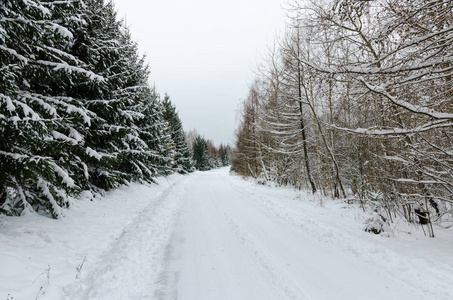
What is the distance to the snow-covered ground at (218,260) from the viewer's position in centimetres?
320

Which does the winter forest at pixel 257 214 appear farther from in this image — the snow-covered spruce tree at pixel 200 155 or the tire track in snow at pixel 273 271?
the snow-covered spruce tree at pixel 200 155

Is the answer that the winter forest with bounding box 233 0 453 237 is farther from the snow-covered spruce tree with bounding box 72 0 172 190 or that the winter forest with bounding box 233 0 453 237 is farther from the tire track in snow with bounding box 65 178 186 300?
the snow-covered spruce tree with bounding box 72 0 172 190

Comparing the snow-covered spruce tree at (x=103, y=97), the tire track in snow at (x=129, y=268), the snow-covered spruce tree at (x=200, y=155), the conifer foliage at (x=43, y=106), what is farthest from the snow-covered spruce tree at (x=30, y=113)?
the snow-covered spruce tree at (x=200, y=155)

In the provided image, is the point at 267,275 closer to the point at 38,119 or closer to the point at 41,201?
the point at 38,119

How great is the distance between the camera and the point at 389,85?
3.47 m

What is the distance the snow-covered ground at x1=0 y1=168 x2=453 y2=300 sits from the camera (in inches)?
126

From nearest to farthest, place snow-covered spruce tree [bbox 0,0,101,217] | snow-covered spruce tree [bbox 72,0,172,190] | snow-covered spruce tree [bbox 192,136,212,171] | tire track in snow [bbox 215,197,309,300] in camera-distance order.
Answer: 1. tire track in snow [bbox 215,197,309,300]
2. snow-covered spruce tree [bbox 0,0,101,217]
3. snow-covered spruce tree [bbox 72,0,172,190]
4. snow-covered spruce tree [bbox 192,136,212,171]

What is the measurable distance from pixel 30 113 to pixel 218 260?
4.63 metres

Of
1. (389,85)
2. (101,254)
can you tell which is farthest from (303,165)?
(101,254)

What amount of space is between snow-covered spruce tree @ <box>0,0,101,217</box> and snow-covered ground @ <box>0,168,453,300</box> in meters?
0.72

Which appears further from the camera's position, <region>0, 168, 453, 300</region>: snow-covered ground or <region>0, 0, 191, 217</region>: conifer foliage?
<region>0, 0, 191, 217</region>: conifer foliage

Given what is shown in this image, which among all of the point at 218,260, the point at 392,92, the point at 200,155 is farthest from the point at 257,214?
the point at 200,155

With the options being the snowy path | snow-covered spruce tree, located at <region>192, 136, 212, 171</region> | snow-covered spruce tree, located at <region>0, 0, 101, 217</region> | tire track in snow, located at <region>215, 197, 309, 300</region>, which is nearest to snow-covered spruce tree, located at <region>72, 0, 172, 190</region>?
snow-covered spruce tree, located at <region>0, 0, 101, 217</region>

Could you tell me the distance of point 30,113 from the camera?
4297 mm
